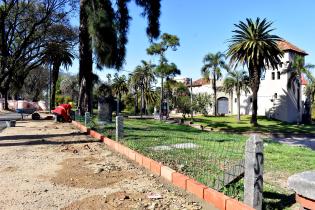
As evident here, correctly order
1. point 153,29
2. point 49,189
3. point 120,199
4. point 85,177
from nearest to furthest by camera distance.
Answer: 1. point 120,199
2. point 49,189
3. point 85,177
4. point 153,29

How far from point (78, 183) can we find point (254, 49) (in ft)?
116

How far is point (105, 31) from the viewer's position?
61.5 feet

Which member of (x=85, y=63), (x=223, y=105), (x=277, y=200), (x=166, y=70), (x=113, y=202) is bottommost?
(x=113, y=202)

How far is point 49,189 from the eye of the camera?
6344mm

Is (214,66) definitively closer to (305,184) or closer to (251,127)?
(251,127)

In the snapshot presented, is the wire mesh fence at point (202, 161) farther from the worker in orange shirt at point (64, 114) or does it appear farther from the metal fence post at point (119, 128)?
the worker in orange shirt at point (64, 114)

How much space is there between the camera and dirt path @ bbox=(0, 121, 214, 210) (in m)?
5.52

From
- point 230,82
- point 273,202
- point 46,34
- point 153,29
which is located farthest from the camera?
point 230,82

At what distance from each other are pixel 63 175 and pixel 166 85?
46.6 m

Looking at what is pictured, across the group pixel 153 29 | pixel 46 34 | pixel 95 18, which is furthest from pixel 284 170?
pixel 46 34

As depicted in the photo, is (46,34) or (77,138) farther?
(46,34)

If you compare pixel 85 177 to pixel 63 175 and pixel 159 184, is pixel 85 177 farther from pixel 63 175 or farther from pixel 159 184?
pixel 159 184

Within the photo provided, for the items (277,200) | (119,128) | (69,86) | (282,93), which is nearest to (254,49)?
(282,93)

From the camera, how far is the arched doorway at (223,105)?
61594mm
